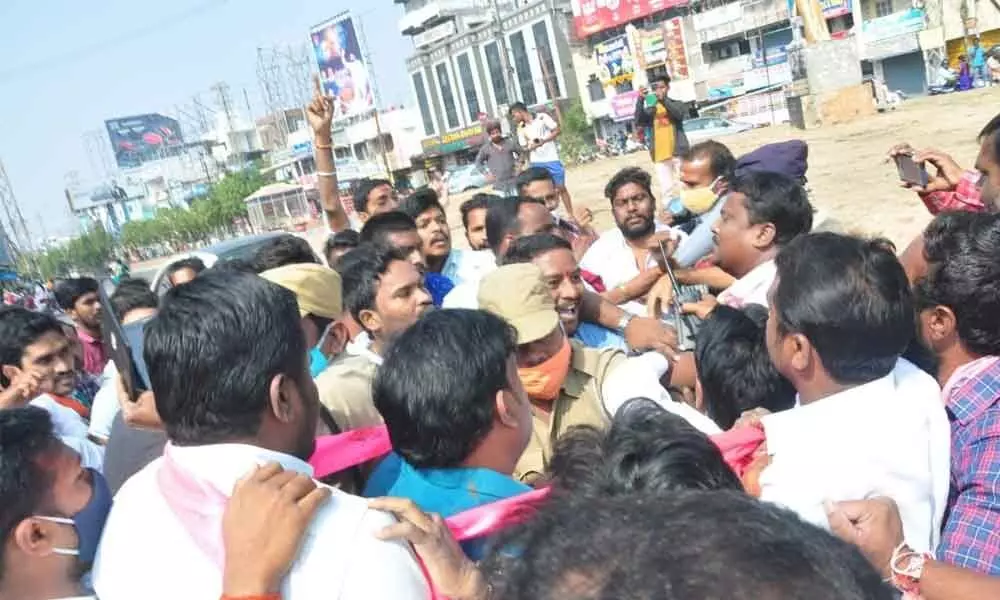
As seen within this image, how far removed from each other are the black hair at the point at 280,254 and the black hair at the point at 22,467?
1.48m

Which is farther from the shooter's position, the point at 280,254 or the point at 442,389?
the point at 280,254

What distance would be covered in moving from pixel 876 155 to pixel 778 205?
11480 mm

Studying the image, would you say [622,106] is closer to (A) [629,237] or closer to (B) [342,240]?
(A) [629,237]

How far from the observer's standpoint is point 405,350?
1.60m

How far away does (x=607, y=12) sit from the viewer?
46969 mm

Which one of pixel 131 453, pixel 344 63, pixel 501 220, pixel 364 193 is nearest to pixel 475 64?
pixel 344 63

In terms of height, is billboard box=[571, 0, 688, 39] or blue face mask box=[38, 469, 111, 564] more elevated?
billboard box=[571, 0, 688, 39]

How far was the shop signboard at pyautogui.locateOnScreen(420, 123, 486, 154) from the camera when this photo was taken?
53.5m

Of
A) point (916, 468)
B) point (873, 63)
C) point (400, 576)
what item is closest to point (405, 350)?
point (400, 576)

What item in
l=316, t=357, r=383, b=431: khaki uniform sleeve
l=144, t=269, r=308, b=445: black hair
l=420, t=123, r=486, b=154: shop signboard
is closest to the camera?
l=144, t=269, r=308, b=445: black hair

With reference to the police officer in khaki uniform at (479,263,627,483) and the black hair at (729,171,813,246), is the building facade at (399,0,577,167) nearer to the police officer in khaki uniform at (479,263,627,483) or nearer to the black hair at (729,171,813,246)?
the black hair at (729,171,813,246)

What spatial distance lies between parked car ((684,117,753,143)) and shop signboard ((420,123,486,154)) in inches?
1016

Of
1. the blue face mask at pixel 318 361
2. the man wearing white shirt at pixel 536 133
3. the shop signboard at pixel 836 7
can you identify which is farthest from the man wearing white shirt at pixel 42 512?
the shop signboard at pixel 836 7

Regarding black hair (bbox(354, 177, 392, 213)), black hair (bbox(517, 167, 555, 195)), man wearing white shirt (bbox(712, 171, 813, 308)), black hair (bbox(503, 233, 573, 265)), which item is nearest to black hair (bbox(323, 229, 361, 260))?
black hair (bbox(354, 177, 392, 213))
